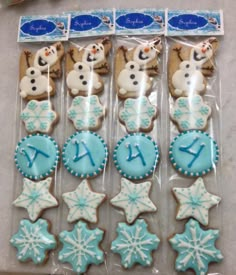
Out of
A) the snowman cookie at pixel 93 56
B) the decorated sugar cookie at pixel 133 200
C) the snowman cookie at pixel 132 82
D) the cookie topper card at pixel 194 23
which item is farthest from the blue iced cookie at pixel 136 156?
the cookie topper card at pixel 194 23

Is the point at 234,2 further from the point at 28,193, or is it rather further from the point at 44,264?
the point at 44,264

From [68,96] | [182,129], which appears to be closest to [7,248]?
[68,96]

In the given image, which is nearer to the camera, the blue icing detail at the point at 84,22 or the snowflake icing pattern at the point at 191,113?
the snowflake icing pattern at the point at 191,113

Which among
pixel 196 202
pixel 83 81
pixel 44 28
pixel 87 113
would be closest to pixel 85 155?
pixel 87 113

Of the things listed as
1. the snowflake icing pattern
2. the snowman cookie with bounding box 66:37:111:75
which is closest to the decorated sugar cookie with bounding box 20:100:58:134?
the snowman cookie with bounding box 66:37:111:75

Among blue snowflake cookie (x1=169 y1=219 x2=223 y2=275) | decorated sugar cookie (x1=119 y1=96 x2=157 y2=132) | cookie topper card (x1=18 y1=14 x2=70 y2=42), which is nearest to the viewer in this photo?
blue snowflake cookie (x1=169 y1=219 x2=223 y2=275)

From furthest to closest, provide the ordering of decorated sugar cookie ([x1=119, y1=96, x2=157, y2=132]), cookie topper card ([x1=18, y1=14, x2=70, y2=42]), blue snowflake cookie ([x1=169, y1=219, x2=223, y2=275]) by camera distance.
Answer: cookie topper card ([x1=18, y1=14, x2=70, y2=42])
decorated sugar cookie ([x1=119, y1=96, x2=157, y2=132])
blue snowflake cookie ([x1=169, y1=219, x2=223, y2=275])

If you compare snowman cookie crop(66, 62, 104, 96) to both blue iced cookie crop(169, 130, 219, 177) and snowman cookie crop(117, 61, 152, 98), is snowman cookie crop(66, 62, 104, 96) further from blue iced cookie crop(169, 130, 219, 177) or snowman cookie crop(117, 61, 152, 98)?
blue iced cookie crop(169, 130, 219, 177)

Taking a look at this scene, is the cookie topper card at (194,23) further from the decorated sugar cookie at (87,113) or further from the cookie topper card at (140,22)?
the decorated sugar cookie at (87,113)
